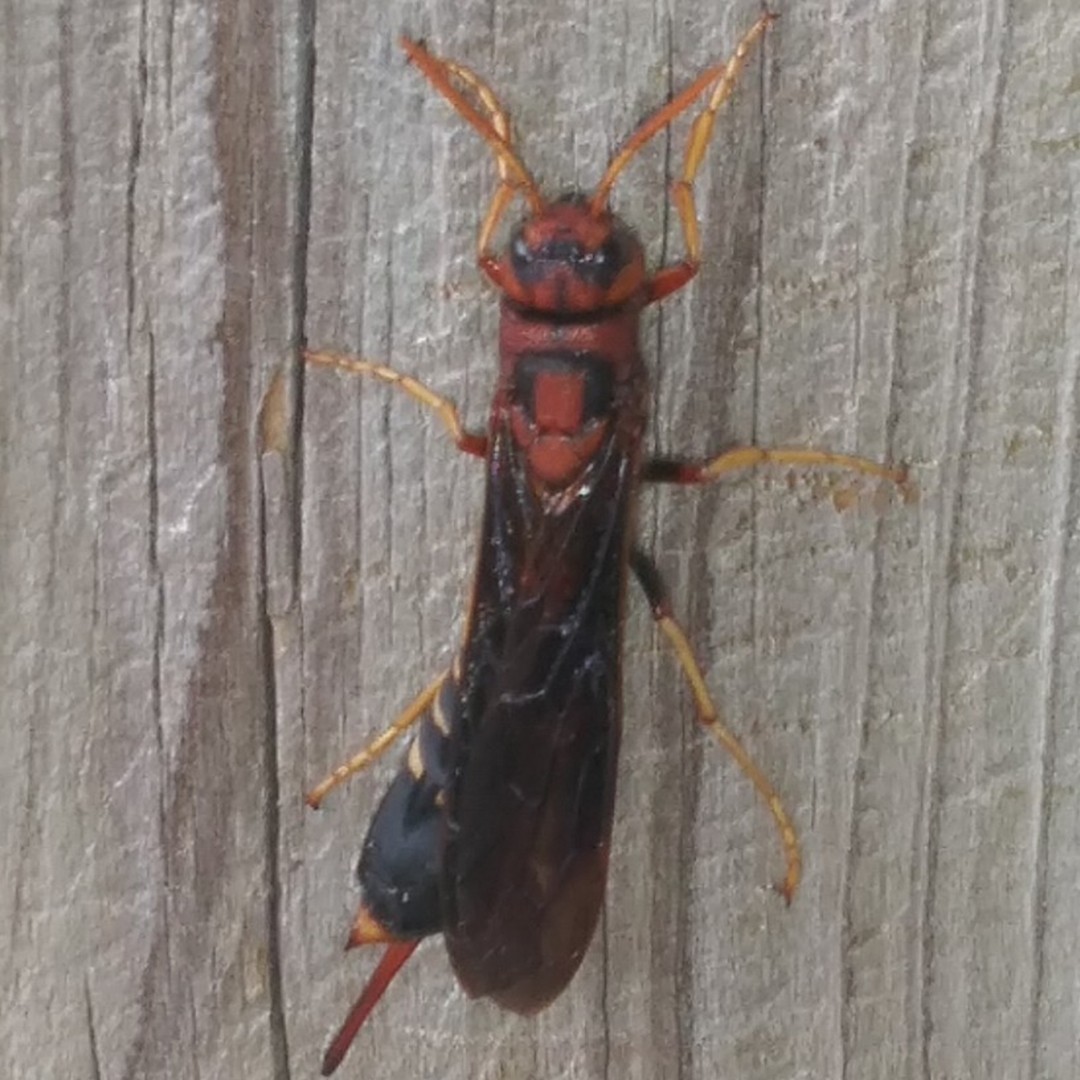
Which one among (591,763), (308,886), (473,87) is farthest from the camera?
(308,886)

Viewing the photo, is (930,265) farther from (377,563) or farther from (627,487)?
(377,563)

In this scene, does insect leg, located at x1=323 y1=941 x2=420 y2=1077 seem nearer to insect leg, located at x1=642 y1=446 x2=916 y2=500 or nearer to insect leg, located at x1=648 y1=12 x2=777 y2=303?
insect leg, located at x1=642 y1=446 x2=916 y2=500

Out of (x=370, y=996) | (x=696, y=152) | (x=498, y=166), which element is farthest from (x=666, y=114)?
(x=370, y=996)

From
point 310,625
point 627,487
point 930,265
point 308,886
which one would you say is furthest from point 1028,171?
point 308,886

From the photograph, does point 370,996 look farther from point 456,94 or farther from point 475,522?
point 456,94

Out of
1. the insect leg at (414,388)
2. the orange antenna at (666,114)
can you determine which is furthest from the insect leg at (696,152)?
the insect leg at (414,388)

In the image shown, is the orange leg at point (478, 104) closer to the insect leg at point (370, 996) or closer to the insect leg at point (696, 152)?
the insect leg at point (696, 152)

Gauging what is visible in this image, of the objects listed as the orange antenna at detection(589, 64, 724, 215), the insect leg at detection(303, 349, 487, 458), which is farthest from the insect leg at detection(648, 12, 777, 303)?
the insect leg at detection(303, 349, 487, 458)
